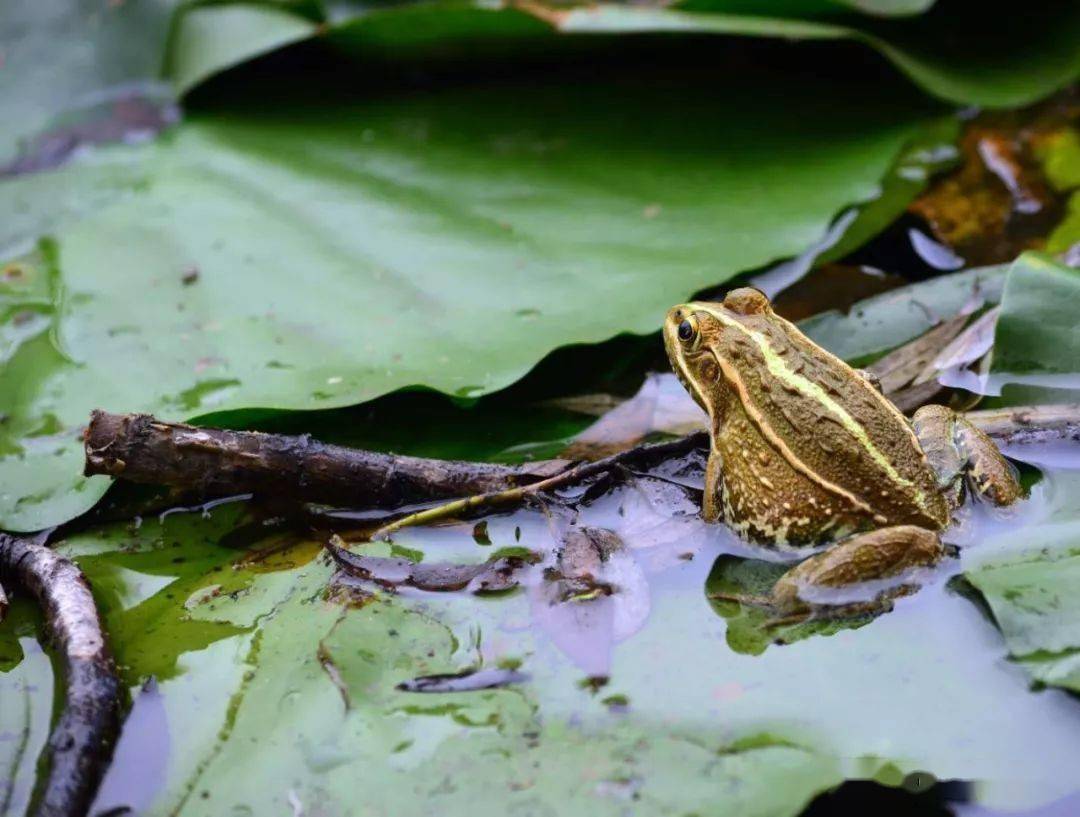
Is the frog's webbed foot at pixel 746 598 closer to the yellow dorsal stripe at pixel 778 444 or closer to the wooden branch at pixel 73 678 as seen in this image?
the yellow dorsal stripe at pixel 778 444

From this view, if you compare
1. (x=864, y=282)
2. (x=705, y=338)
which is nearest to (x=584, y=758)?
(x=705, y=338)

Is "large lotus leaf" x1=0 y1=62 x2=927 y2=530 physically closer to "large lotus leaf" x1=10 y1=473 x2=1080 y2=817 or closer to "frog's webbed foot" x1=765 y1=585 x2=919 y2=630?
"large lotus leaf" x1=10 y1=473 x2=1080 y2=817

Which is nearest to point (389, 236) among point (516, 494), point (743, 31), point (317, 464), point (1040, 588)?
point (317, 464)

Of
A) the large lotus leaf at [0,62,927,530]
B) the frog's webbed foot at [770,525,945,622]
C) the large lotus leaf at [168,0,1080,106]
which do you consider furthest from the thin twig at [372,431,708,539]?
the large lotus leaf at [168,0,1080,106]

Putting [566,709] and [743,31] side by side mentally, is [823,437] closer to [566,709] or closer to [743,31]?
[566,709]

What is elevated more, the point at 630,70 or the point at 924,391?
the point at 630,70

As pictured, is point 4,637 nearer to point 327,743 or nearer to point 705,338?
point 327,743

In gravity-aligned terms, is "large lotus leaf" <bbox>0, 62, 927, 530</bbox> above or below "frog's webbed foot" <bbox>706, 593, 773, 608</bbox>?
above
